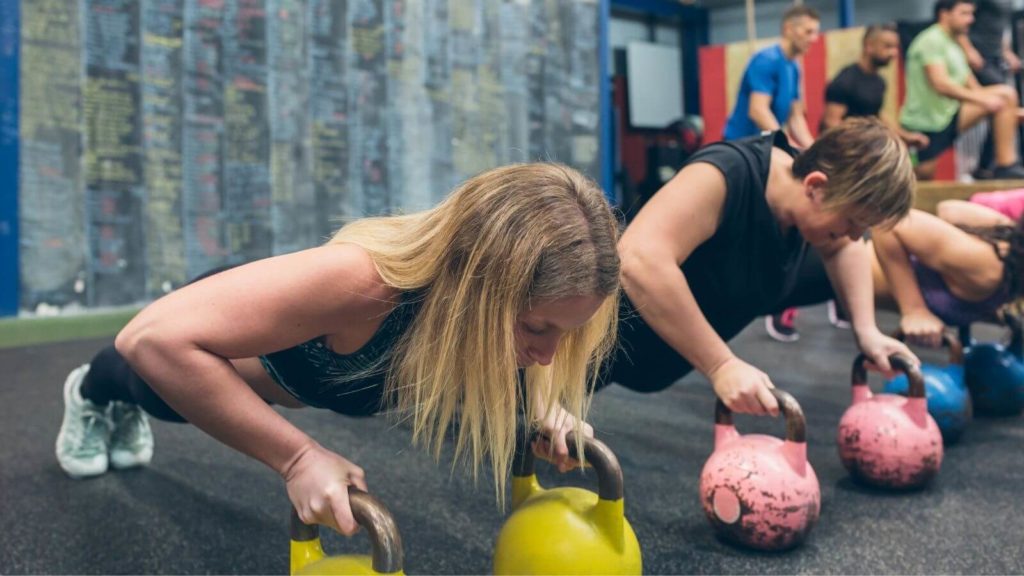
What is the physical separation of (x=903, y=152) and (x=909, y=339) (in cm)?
69

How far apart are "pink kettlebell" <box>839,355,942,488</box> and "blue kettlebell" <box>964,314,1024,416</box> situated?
2.36ft

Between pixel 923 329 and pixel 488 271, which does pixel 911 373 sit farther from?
pixel 488 271

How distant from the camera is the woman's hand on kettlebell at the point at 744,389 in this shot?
1.41 meters

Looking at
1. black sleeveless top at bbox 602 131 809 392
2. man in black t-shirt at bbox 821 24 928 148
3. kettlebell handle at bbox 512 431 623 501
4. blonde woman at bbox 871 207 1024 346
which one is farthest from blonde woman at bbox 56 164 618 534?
man in black t-shirt at bbox 821 24 928 148

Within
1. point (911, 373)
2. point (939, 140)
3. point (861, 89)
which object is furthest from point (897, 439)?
point (939, 140)

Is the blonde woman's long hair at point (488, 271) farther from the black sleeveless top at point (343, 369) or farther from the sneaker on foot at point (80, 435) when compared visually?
the sneaker on foot at point (80, 435)

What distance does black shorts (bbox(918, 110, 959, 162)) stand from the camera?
3895 mm

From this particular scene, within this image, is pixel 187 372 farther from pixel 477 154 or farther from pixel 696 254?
pixel 477 154

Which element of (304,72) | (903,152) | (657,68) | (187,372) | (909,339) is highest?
(657,68)

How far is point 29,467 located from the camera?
185cm

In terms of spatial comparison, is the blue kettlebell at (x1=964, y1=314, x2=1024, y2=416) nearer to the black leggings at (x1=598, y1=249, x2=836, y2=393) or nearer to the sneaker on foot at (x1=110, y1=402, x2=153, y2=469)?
the black leggings at (x1=598, y1=249, x2=836, y2=393)

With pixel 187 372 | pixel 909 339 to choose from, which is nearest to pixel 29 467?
pixel 187 372

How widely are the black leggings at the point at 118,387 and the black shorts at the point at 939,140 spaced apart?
11.6 feet

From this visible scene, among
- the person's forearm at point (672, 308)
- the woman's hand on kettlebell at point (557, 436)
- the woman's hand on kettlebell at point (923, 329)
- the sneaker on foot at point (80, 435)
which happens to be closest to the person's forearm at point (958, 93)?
the woman's hand on kettlebell at point (923, 329)
